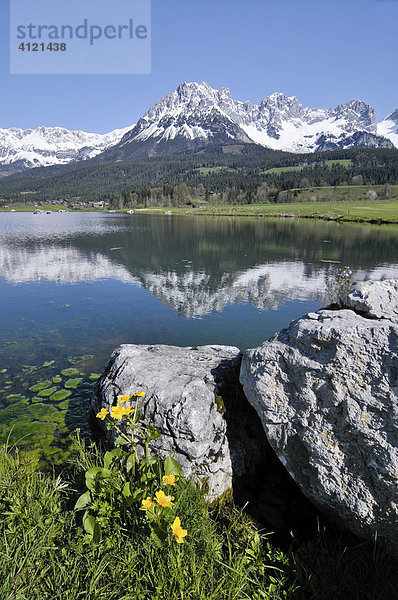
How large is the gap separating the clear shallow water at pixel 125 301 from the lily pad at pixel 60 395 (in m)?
0.19

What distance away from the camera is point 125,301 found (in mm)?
20484

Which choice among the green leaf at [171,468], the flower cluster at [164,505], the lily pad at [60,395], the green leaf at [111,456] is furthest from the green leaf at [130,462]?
the lily pad at [60,395]

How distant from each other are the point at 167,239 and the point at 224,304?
113 feet

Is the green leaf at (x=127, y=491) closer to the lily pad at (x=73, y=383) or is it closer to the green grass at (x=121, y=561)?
the green grass at (x=121, y=561)

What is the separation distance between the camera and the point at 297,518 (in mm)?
5188

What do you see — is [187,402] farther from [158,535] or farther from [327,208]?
[327,208]

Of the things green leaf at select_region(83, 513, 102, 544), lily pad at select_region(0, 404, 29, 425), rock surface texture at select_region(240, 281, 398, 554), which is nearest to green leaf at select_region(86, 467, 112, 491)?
green leaf at select_region(83, 513, 102, 544)

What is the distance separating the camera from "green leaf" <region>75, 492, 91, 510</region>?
405cm

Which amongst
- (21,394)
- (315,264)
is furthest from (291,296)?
(21,394)

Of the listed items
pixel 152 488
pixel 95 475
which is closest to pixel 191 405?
pixel 152 488

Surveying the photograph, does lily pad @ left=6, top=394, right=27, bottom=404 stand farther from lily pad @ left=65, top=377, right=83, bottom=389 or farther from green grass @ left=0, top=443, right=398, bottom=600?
green grass @ left=0, top=443, right=398, bottom=600

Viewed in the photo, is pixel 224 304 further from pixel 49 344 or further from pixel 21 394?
pixel 21 394

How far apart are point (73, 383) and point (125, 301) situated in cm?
1032

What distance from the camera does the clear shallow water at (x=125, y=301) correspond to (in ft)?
36.0
